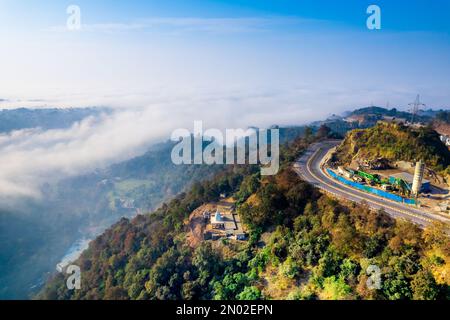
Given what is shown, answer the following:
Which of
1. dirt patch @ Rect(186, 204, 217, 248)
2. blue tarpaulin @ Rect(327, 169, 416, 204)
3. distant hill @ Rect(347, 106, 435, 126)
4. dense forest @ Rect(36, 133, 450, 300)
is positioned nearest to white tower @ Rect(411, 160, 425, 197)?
blue tarpaulin @ Rect(327, 169, 416, 204)

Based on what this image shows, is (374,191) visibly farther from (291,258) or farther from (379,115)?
(379,115)

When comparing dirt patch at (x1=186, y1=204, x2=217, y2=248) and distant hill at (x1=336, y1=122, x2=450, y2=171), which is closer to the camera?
dirt patch at (x1=186, y1=204, x2=217, y2=248)

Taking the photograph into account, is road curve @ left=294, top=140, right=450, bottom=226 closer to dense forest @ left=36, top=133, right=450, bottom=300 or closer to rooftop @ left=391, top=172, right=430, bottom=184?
dense forest @ left=36, top=133, right=450, bottom=300

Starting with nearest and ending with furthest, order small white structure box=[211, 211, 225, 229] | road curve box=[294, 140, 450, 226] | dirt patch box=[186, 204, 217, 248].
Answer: road curve box=[294, 140, 450, 226], dirt patch box=[186, 204, 217, 248], small white structure box=[211, 211, 225, 229]

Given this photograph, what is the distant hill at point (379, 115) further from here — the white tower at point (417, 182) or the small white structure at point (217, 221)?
the small white structure at point (217, 221)

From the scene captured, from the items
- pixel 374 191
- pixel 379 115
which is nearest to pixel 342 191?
pixel 374 191

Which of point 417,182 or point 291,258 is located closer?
point 291,258
